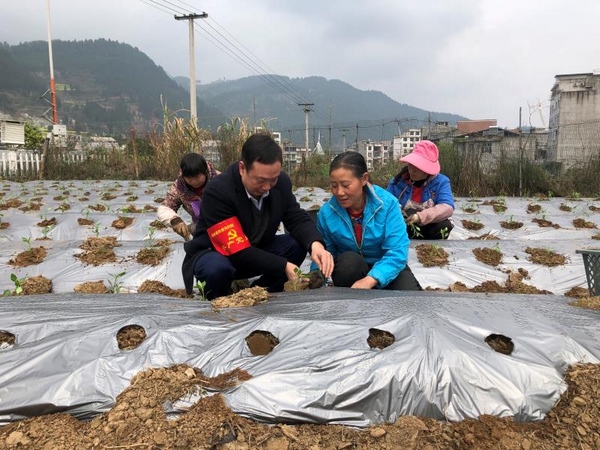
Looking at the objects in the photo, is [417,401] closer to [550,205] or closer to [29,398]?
[29,398]

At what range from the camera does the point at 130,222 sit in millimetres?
4984

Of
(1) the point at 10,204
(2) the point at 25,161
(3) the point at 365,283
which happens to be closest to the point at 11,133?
(2) the point at 25,161

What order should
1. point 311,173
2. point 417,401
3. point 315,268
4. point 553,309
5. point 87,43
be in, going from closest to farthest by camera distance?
point 417,401 → point 553,309 → point 315,268 → point 311,173 → point 87,43

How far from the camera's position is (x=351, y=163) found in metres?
2.07

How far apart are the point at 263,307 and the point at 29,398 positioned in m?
0.85

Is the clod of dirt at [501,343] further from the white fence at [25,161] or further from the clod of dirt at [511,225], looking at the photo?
the white fence at [25,161]

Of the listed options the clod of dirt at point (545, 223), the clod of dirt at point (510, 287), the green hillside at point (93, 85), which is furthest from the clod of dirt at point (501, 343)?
the green hillside at point (93, 85)

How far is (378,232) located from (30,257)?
2633mm

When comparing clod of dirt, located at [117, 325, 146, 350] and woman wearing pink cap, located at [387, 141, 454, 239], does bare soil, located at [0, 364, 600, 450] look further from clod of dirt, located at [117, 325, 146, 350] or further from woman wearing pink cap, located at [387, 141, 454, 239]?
woman wearing pink cap, located at [387, 141, 454, 239]

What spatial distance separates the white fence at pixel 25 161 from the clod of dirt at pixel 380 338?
13.6 m

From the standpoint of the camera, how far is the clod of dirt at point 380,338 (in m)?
1.48

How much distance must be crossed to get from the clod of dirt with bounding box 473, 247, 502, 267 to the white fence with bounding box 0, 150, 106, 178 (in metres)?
12.8

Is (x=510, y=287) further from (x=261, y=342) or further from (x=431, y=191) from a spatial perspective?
(x=261, y=342)

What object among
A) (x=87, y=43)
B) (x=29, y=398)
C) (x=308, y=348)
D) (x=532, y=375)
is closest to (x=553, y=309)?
(x=532, y=375)
